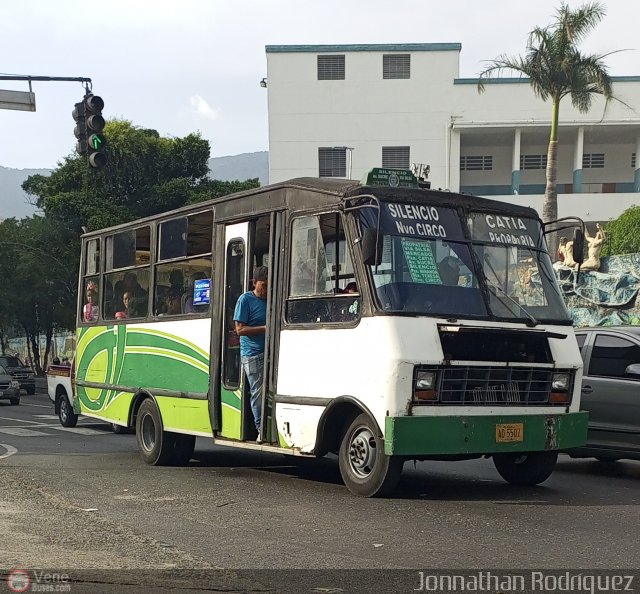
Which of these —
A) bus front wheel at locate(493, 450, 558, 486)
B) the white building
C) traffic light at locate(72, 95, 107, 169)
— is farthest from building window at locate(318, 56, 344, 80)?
bus front wheel at locate(493, 450, 558, 486)

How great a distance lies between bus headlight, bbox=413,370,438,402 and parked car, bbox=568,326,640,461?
3253 millimetres

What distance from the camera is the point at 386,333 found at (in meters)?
8.79

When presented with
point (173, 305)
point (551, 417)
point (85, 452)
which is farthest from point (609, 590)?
point (85, 452)

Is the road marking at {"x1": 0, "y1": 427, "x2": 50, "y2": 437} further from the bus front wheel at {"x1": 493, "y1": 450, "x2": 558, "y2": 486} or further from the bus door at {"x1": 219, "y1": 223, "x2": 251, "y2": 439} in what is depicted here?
the bus front wheel at {"x1": 493, "y1": 450, "x2": 558, "y2": 486}

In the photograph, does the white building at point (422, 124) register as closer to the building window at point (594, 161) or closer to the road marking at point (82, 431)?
the building window at point (594, 161)

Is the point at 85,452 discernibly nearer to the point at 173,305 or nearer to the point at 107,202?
the point at 173,305

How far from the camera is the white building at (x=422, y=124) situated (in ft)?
168

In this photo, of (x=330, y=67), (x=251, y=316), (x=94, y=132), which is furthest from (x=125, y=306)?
(x=330, y=67)

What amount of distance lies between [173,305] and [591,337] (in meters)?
4.90

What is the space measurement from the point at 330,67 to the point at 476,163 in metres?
9.00

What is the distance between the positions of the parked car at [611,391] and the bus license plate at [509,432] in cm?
235

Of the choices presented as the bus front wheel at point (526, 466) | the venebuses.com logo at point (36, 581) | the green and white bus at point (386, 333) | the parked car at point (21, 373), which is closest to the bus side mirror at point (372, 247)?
the green and white bus at point (386, 333)

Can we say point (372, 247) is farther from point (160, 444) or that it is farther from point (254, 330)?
point (160, 444)

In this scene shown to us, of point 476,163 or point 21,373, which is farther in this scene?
point 476,163
